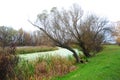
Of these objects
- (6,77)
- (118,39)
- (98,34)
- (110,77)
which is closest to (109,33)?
(98,34)

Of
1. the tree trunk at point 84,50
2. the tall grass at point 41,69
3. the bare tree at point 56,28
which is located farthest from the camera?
the tree trunk at point 84,50

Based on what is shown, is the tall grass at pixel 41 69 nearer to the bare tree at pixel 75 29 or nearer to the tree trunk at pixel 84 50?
the bare tree at pixel 75 29

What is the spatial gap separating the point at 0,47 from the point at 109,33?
91.6ft

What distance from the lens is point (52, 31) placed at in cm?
2761

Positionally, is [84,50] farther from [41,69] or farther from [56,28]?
[41,69]

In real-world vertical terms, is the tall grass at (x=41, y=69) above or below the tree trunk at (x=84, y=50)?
below

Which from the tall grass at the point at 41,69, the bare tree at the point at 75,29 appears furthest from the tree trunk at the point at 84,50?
the tall grass at the point at 41,69

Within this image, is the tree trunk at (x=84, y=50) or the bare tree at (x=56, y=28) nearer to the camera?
the bare tree at (x=56, y=28)

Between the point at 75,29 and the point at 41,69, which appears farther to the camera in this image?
the point at 75,29

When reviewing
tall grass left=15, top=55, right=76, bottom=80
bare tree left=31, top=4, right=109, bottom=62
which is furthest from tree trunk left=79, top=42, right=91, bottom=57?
tall grass left=15, top=55, right=76, bottom=80

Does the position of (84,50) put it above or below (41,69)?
above

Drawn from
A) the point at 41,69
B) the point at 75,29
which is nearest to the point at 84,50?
the point at 75,29

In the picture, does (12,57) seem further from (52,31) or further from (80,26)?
(80,26)

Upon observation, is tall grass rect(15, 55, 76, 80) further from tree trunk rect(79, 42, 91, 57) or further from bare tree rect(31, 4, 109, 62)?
tree trunk rect(79, 42, 91, 57)
